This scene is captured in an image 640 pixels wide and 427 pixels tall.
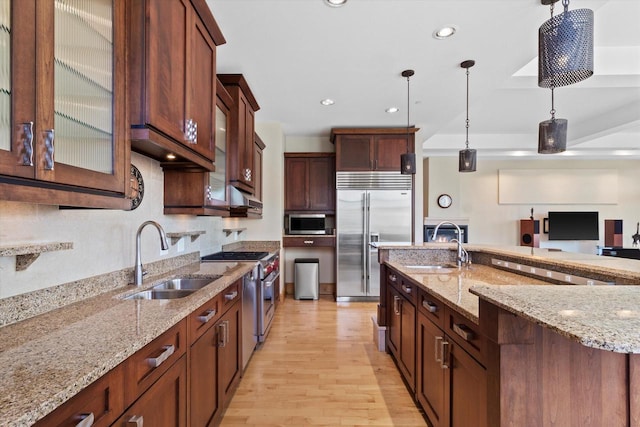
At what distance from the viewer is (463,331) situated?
4.35 ft

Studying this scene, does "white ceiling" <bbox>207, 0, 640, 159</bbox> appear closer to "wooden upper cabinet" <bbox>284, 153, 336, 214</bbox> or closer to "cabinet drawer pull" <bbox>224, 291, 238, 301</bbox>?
"wooden upper cabinet" <bbox>284, 153, 336, 214</bbox>

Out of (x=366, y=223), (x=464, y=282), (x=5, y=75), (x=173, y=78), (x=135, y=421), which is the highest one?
(x=173, y=78)

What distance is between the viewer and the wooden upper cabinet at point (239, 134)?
9.81 ft

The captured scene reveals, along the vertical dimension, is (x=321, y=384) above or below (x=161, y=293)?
below

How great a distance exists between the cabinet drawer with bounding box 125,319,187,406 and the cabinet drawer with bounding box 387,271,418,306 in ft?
4.67

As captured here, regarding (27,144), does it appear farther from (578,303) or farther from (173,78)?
(578,303)

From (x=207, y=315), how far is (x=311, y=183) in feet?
12.8

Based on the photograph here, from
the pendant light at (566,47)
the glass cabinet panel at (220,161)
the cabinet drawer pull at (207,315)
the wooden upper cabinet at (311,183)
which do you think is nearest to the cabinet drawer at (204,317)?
the cabinet drawer pull at (207,315)

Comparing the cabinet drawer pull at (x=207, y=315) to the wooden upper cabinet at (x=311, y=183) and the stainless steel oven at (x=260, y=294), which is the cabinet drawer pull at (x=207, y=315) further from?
the wooden upper cabinet at (x=311, y=183)

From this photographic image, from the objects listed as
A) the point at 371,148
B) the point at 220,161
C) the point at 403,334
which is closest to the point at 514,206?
the point at 371,148

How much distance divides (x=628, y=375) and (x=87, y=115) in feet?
6.62

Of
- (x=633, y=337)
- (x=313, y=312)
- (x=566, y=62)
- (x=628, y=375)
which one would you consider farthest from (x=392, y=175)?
(x=633, y=337)

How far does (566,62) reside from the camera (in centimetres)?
145

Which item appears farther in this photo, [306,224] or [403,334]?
[306,224]
